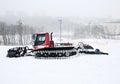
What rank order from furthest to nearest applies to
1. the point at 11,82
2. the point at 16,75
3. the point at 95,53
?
the point at 95,53
the point at 16,75
the point at 11,82

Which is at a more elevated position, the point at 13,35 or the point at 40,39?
the point at 40,39

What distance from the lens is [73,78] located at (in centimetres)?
793

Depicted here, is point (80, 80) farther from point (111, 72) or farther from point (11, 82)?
point (11, 82)

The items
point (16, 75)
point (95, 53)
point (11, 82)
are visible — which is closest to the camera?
point (11, 82)

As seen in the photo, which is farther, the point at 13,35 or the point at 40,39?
the point at 13,35

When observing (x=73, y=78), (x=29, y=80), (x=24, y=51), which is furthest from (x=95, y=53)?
(x=29, y=80)

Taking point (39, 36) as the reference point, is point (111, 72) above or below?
below

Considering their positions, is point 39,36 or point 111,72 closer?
point 111,72

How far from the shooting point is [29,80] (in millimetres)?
7699

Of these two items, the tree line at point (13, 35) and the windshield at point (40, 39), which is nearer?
the windshield at point (40, 39)

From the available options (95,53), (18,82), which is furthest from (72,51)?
(18,82)

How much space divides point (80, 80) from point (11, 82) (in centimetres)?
295

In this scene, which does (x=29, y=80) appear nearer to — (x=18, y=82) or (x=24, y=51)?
(x=18, y=82)

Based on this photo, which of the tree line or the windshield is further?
the tree line
